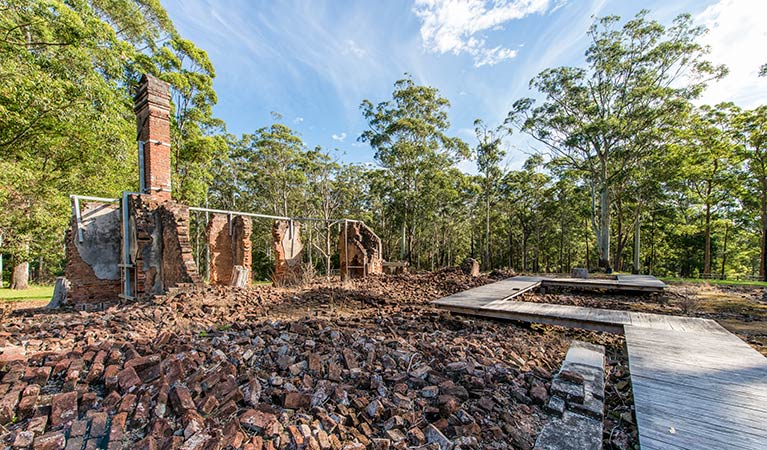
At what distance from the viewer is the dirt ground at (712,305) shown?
594 centimetres

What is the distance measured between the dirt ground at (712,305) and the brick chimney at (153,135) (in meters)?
10.3

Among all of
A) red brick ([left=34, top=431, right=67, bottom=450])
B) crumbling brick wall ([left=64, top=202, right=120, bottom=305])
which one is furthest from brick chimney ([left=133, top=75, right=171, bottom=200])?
red brick ([left=34, top=431, right=67, bottom=450])

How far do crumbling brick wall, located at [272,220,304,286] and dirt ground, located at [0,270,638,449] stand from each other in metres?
6.10

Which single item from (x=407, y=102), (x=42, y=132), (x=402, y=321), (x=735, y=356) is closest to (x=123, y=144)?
(x=42, y=132)

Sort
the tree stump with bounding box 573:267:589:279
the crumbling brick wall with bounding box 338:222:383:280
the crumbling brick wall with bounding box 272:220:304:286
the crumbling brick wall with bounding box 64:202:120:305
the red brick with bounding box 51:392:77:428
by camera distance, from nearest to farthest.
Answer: the red brick with bounding box 51:392:77:428, the crumbling brick wall with bounding box 64:202:120:305, the crumbling brick wall with bounding box 272:220:304:286, the tree stump with bounding box 573:267:589:279, the crumbling brick wall with bounding box 338:222:383:280

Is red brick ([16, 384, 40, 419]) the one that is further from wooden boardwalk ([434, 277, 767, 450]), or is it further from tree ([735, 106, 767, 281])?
tree ([735, 106, 767, 281])

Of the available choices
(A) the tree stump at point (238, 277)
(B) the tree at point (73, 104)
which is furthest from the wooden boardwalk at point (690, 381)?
(B) the tree at point (73, 104)

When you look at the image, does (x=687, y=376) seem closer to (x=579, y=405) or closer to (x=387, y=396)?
(x=579, y=405)

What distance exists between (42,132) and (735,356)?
16.2 metres

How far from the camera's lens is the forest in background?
24.5 ft

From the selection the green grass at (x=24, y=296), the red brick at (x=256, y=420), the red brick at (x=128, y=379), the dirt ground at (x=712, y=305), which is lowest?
the green grass at (x=24, y=296)

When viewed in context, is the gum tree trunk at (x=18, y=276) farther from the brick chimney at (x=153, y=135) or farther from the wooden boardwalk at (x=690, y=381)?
the wooden boardwalk at (x=690, y=381)

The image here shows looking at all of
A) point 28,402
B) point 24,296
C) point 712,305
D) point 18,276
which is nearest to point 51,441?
point 28,402

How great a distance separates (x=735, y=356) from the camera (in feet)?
11.6
